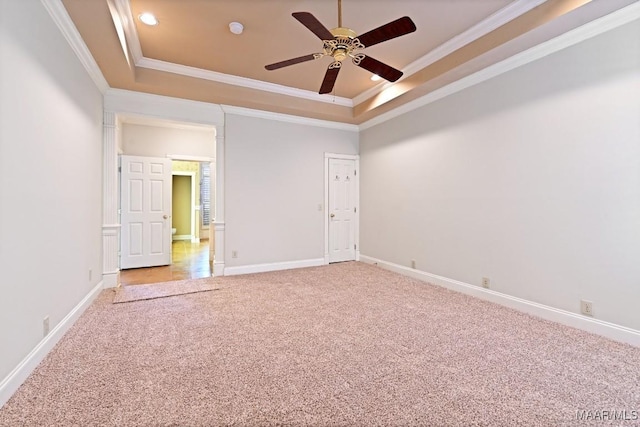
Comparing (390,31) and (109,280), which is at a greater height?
(390,31)

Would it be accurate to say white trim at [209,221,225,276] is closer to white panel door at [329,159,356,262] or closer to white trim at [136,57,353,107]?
white panel door at [329,159,356,262]

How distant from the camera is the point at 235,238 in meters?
4.79

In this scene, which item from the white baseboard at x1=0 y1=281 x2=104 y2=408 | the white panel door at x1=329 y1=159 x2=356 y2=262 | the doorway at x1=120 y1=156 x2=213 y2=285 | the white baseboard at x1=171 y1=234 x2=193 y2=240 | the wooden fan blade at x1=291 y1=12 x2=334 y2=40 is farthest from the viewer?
the white baseboard at x1=171 y1=234 x2=193 y2=240

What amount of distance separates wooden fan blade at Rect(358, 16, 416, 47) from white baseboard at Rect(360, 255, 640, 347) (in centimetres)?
293

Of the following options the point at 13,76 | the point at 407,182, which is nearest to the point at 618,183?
the point at 407,182

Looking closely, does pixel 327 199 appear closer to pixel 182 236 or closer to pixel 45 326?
pixel 45 326

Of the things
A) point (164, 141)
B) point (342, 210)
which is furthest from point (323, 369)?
point (164, 141)

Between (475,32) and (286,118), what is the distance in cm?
307

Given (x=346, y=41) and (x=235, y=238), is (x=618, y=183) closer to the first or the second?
(x=346, y=41)

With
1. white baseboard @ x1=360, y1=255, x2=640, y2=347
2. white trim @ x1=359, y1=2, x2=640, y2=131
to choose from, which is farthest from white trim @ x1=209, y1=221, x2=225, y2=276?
white trim @ x1=359, y1=2, x2=640, y2=131

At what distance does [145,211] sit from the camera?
5469mm

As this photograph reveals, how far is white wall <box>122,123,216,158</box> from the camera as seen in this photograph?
216 inches

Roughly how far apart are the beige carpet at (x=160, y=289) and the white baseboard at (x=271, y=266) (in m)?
0.43

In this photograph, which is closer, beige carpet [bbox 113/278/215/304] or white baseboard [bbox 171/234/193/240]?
beige carpet [bbox 113/278/215/304]
